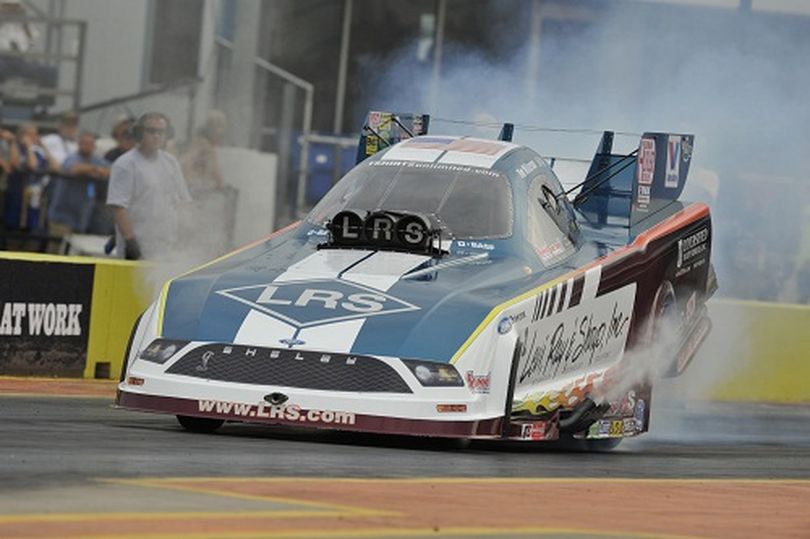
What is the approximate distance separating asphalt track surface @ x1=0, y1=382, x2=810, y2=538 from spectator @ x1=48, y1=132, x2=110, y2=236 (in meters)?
9.13

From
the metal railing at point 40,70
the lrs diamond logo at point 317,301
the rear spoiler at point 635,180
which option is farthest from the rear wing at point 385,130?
the metal railing at point 40,70

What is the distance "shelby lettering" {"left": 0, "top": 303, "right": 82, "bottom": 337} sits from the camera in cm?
1546

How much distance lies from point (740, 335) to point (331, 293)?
1008 centimetres

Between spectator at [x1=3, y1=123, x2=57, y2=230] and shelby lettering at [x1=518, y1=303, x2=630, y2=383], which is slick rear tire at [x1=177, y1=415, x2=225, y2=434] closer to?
shelby lettering at [x1=518, y1=303, x2=630, y2=383]

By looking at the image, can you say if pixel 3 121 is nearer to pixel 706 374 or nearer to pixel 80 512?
pixel 706 374

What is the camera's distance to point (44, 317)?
15727mm

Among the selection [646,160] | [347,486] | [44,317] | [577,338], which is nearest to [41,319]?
[44,317]

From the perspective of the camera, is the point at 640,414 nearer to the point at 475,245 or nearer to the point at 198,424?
the point at 475,245

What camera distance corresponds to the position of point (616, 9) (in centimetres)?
2309

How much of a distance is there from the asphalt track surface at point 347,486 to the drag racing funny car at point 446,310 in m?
0.23

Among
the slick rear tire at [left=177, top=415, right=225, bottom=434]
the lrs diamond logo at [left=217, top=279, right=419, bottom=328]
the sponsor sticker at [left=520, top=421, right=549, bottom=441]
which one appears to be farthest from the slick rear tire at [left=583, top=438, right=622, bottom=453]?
the slick rear tire at [left=177, top=415, right=225, bottom=434]

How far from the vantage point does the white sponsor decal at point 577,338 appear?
11.1 metres

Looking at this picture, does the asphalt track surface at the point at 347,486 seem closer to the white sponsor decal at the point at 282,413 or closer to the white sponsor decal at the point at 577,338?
the white sponsor decal at the point at 282,413

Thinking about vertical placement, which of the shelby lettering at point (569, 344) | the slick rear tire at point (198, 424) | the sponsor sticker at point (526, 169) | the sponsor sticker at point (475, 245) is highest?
the sponsor sticker at point (526, 169)
